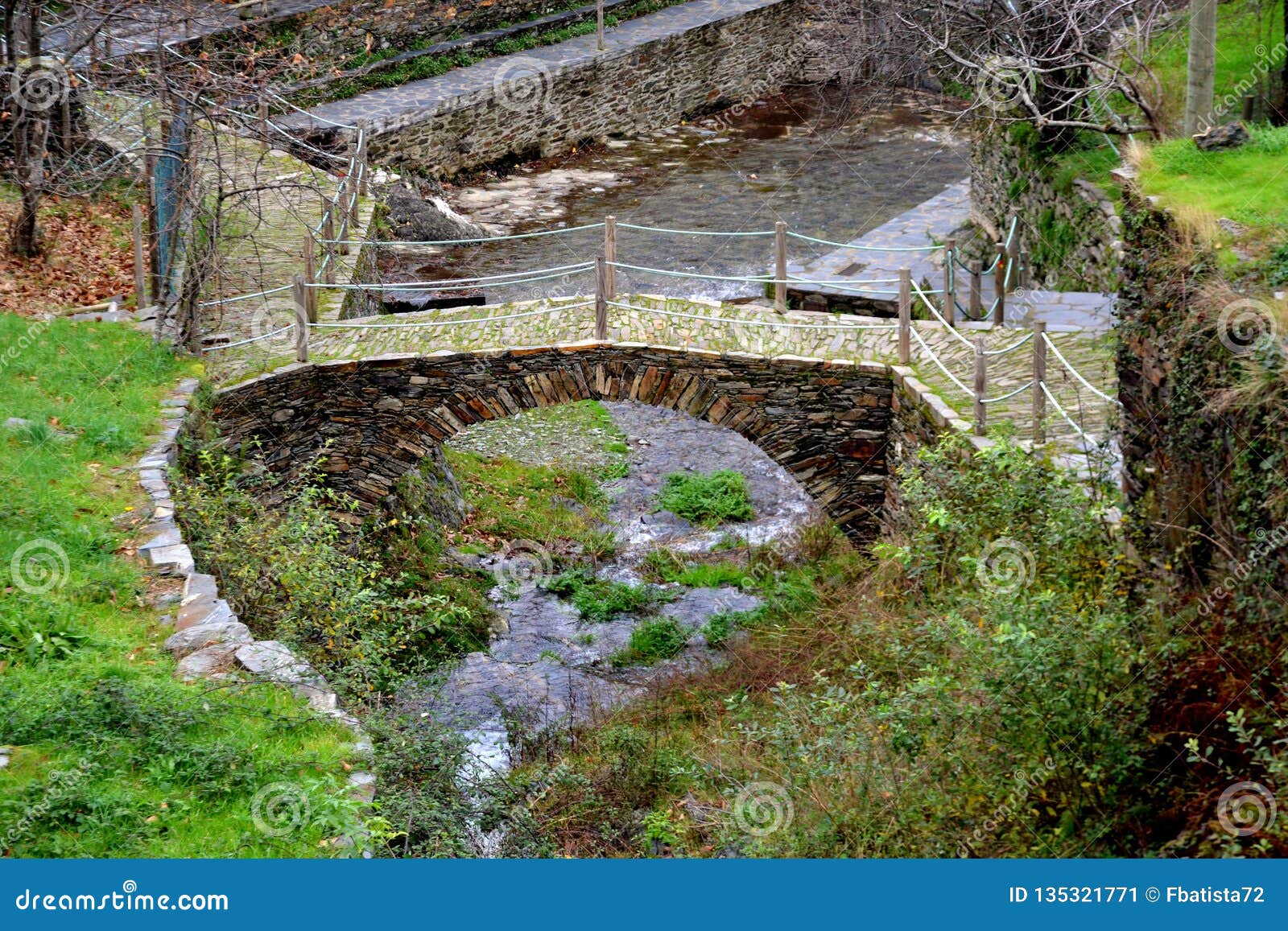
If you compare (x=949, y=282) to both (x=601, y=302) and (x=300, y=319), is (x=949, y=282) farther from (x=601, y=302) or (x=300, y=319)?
(x=300, y=319)

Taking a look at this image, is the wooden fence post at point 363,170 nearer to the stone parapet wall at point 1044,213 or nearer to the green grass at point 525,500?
the green grass at point 525,500

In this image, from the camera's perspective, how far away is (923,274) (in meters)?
15.5

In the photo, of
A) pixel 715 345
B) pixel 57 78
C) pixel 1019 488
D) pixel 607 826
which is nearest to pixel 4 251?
pixel 57 78

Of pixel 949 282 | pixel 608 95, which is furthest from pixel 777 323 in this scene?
pixel 608 95

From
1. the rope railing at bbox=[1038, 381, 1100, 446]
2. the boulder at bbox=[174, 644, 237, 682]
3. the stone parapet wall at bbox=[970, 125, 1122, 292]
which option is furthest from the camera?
the stone parapet wall at bbox=[970, 125, 1122, 292]

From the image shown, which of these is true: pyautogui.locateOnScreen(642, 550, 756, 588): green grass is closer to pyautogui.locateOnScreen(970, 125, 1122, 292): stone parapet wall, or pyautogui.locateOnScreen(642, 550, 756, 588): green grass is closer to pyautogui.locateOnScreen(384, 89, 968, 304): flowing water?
pyautogui.locateOnScreen(384, 89, 968, 304): flowing water

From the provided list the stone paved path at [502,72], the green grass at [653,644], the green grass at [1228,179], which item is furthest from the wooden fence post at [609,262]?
the stone paved path at [502,72]

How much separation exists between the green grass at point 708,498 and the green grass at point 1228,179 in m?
A: 7.41

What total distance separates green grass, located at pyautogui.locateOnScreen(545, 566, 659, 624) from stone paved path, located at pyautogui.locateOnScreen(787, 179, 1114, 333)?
3577mm

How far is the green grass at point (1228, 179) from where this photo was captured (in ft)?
24.9

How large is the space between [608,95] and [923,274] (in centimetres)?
913

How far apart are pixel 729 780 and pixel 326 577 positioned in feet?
9.74

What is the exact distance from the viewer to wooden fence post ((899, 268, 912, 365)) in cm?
1162

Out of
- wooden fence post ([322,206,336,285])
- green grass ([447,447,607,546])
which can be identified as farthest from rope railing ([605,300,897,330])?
green grass ([447,447,607,546])
